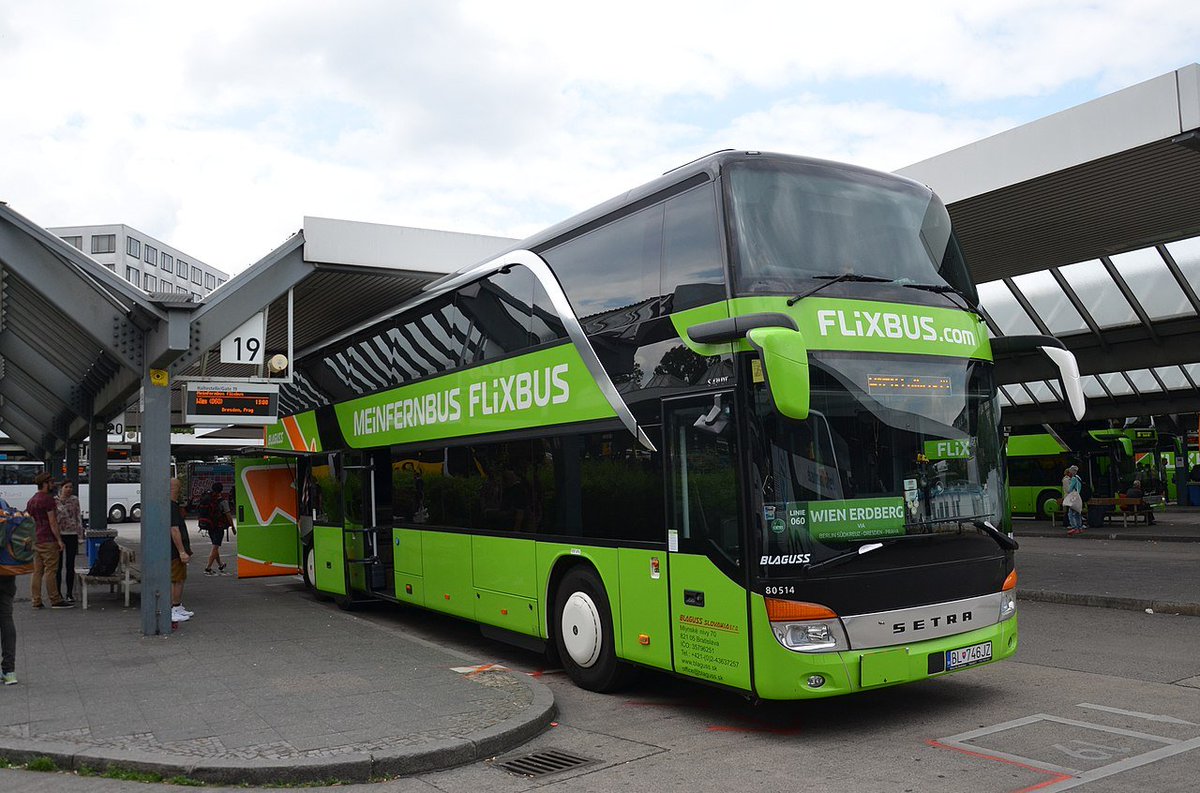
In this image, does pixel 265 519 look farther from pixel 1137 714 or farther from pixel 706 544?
pixel 1137 714

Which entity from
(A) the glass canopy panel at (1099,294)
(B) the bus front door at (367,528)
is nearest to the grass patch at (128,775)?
(B) the bus front door at (367,528)

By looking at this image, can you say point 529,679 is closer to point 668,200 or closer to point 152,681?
point 152,681

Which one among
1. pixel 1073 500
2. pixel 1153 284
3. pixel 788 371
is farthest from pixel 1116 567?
pixel 788 371

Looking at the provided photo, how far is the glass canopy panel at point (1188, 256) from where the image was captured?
20703mm

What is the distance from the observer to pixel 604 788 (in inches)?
238

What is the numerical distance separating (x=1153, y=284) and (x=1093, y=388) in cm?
1086

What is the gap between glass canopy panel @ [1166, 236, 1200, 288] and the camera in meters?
20.7

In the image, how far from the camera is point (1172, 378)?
30656mm

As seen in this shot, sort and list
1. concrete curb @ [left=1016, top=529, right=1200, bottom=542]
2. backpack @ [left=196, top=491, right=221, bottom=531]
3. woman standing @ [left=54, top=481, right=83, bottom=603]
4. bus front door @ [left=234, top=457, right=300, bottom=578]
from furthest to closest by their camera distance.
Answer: concrete curb @ [left=1016, top=529, right=1200, bottom=542], backpack @ [left=196, top=491, right=221, bottom=531], bus front door @ [left=234, top=457, right=300, bottom=578], woman standing @ [left=54, top=481, right=83, bottom=603]

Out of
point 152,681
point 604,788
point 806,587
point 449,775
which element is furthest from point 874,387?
point 152,681

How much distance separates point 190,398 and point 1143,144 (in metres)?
12.2

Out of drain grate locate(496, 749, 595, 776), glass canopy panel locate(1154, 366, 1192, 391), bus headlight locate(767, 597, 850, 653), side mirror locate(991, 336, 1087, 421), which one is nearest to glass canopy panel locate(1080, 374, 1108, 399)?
glass canopy panel locate(1154, 366, 1192, 391)

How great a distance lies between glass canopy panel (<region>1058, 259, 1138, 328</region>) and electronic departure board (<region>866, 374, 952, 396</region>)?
17310 millimetres

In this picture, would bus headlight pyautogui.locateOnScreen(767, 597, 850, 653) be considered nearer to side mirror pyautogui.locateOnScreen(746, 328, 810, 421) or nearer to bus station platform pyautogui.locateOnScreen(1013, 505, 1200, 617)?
side mirror pyautogui.locateOnScreen(746, 328, 810, 421)
